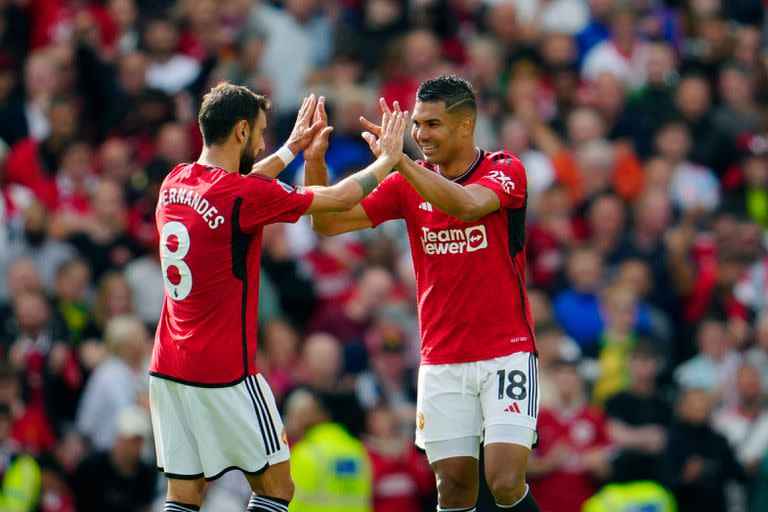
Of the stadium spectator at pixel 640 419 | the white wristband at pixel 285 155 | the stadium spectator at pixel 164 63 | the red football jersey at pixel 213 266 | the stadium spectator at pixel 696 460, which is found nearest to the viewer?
the red football jersey at pixel 213 266

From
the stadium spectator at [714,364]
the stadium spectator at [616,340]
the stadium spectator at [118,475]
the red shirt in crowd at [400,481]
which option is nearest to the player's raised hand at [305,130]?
the stadium spectator at [118,475]

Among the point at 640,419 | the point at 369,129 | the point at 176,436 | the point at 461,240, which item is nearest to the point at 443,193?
the point at 461,240

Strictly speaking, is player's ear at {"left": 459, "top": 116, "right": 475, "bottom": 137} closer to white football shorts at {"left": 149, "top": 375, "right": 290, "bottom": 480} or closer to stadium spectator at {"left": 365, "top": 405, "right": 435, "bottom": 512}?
white football shorts at {"left": 149, "top": 375, "right": 290, "bottom": 480}

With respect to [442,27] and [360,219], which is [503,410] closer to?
[360,219]

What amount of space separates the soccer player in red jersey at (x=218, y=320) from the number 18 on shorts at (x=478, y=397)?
0.99 meters

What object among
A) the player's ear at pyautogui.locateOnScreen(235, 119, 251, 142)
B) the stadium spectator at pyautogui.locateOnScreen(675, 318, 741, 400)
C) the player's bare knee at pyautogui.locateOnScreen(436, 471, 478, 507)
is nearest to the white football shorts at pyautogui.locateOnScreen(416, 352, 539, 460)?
the player's bare knee at pyautogui.locateOnScreen(436, 471, 478, 507)

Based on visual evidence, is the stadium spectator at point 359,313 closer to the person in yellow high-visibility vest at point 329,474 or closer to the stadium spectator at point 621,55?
the person in yellow high-visibility vest at point 329,474

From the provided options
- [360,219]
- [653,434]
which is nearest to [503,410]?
[360,219]

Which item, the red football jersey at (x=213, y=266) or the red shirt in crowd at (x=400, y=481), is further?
the red shirt in crowd at (x=400, y=481)

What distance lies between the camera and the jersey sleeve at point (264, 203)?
8.29 meters

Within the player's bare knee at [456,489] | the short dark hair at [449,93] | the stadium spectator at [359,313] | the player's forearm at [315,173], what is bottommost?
the player's bare knee at [456,489]

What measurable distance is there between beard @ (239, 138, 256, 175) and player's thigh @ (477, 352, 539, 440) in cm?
175

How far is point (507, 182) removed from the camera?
891cm

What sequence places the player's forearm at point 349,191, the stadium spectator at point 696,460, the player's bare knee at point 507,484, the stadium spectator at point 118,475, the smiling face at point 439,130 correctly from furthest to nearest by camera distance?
the stadium spectator at point 696,460
the stadium spectator at point 118,475
the smiling face at point 439,130
the player's bare knee at point 507,484
the player's forearm at point 349,191
